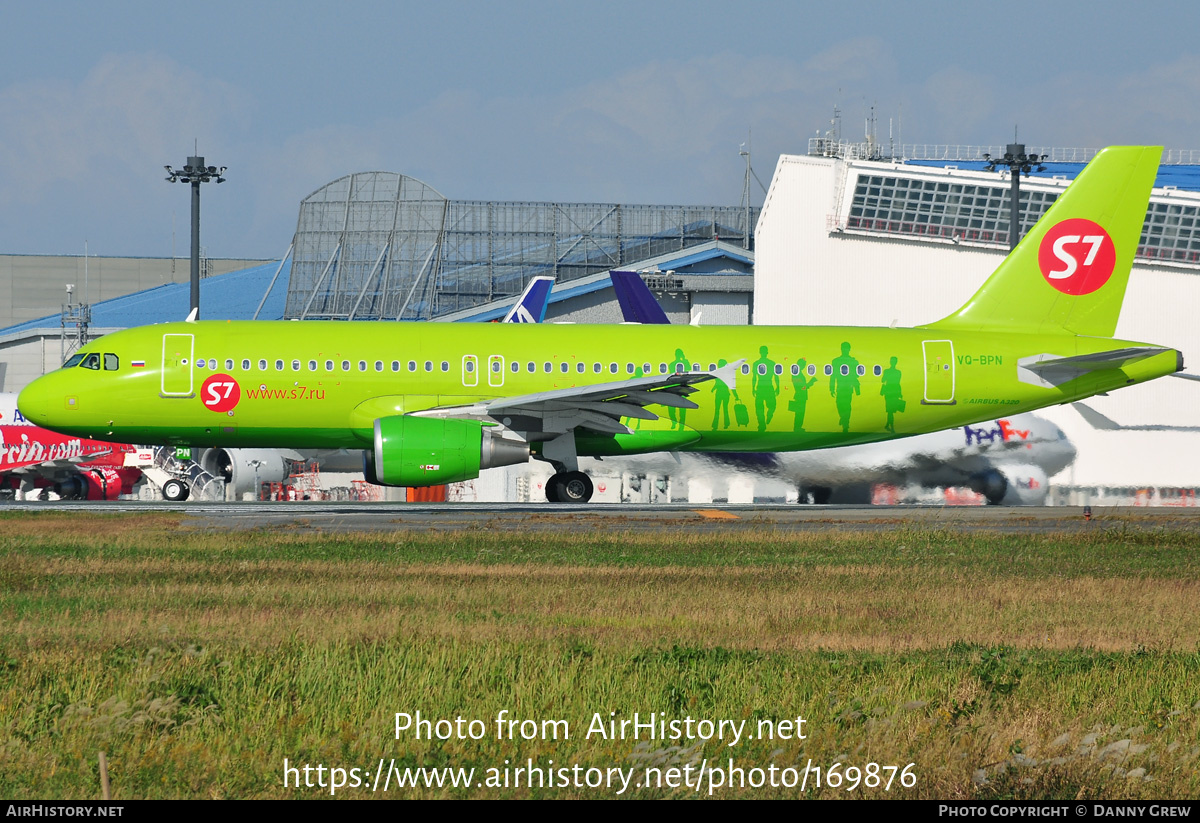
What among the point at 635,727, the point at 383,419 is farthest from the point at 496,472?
the point at 635,727

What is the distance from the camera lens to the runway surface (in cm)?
A: 2550

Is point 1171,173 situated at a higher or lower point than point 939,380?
higher

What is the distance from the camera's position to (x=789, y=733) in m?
8.65

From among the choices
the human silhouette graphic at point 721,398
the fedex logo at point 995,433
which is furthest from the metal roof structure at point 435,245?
the human silhouette graphic at point 721,398

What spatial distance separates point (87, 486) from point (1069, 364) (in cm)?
→ 3414

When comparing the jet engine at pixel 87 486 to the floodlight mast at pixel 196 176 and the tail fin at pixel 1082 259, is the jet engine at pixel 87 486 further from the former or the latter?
the tail fin at pixel 1082 259

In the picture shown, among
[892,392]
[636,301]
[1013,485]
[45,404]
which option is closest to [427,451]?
[45,404]

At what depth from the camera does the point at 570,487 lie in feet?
104

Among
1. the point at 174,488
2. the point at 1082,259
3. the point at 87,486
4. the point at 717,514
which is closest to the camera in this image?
the point at 717,514

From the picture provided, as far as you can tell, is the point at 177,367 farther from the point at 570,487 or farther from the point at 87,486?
the point at 87,486

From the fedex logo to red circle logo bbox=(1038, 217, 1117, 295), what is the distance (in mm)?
4438

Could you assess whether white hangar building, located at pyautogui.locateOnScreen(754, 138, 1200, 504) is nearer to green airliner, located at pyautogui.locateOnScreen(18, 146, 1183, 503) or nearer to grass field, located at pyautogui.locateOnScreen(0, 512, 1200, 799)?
green airliner, located at pyautogui.locateOnScreen(18, 146, 1183, 503)

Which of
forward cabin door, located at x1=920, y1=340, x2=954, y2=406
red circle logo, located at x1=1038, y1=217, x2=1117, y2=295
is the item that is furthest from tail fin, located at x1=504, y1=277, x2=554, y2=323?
red circle logo, located at x1=1038, y1=217, x2=1117, y2=295
